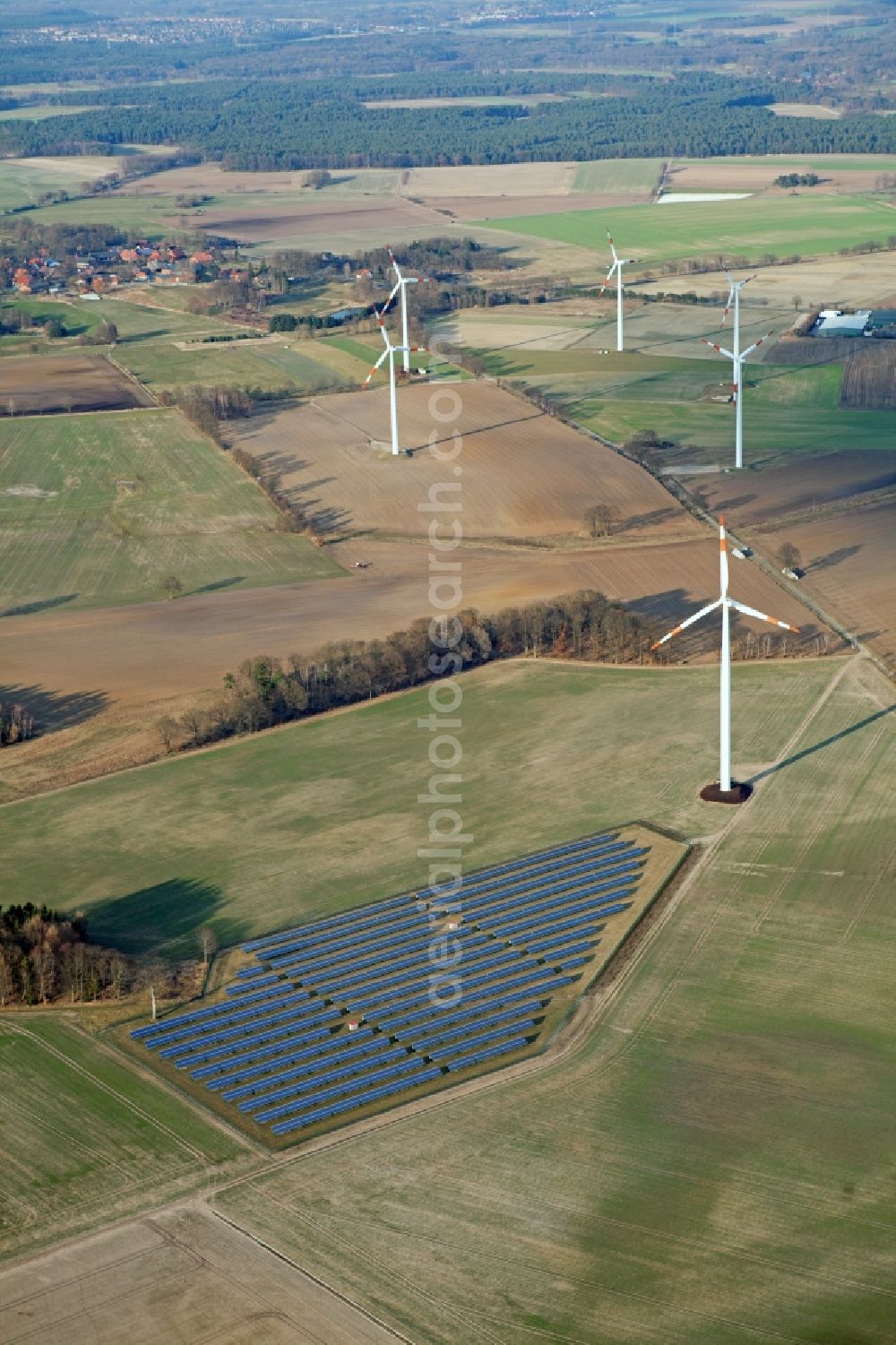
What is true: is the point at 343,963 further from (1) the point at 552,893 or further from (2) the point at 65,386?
(2) the point at 65,386

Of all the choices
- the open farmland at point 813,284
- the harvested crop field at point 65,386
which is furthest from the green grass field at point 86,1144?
the open farmland at point 813,284

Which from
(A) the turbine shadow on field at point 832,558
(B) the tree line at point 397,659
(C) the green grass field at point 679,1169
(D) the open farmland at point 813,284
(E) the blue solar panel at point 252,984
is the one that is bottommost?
(C) the green grass field at point 679,1169

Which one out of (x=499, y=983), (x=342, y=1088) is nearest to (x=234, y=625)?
(x=499, y=983)

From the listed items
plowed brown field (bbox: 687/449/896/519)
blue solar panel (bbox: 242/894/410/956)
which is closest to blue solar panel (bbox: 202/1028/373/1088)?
blue solar panel (bbox: 242/894/410/956)

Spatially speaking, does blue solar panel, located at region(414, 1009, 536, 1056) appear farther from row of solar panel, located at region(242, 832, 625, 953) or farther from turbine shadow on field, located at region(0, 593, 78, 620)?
turbine shadow on field, located at region(0, 593, 78, 620)

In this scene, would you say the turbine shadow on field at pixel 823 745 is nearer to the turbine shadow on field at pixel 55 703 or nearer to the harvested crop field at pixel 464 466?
the harvested crop field at pixel 464 466

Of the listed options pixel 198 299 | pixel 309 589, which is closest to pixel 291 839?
pixel 309 589
